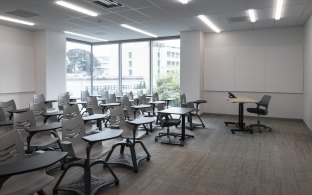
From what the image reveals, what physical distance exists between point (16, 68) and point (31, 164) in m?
7.96

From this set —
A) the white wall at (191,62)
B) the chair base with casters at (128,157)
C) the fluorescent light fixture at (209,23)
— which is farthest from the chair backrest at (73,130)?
the white wall at (191,62)

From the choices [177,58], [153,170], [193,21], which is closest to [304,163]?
[153,170]

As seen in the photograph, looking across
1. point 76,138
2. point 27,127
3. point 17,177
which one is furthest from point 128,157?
point 17,177

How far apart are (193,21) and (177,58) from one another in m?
2.57

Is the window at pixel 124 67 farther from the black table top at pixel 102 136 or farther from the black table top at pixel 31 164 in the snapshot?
the black table top at pixel 31 164

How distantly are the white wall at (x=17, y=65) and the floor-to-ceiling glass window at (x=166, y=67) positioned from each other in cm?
485

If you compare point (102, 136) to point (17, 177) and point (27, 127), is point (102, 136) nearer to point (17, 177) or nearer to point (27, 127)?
point (17, 177)

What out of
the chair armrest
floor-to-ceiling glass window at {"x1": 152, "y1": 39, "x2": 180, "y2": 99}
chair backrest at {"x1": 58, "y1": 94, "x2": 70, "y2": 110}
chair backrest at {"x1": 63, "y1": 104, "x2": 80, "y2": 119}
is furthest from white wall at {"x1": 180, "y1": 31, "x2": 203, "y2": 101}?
the chair armrest

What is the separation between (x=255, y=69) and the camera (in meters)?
9.05

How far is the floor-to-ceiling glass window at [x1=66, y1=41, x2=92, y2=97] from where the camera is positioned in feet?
35.7

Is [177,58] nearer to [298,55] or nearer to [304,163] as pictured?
[298,55]

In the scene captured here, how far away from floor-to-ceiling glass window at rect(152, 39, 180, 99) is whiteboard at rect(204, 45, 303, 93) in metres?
1.22

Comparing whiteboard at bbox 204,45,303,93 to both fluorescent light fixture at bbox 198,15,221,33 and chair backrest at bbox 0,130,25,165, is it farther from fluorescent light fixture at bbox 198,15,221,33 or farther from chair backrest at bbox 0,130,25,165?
chair backrest at bbox 0,130,25,165

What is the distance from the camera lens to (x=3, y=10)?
6.45 metres
